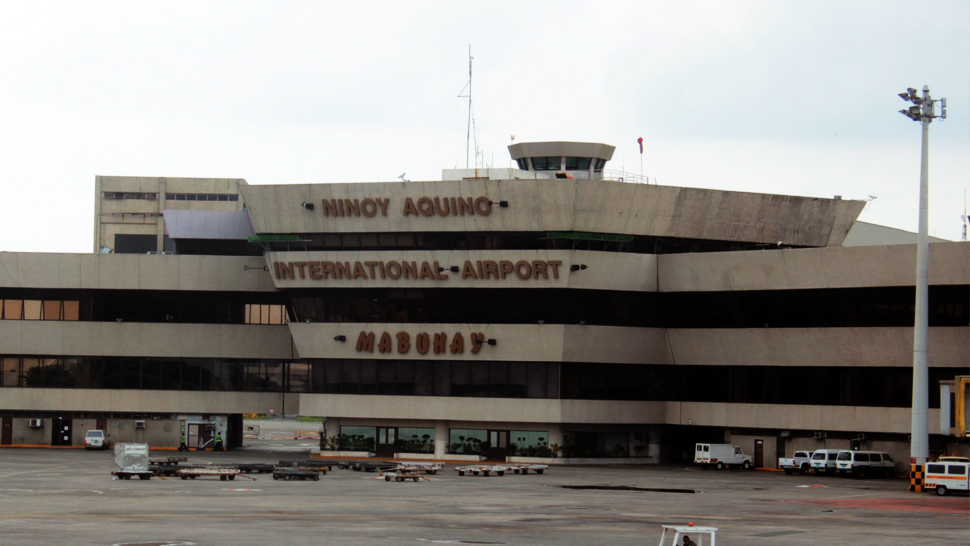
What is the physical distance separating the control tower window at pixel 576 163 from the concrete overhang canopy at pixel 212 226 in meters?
26.3

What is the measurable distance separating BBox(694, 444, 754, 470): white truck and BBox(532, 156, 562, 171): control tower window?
26075 mm

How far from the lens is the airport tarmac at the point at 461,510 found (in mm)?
39031

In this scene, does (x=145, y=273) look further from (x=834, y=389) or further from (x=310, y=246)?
(x=834, y=389)

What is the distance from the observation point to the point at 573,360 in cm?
8800

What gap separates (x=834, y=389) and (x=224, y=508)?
48963 millimetres

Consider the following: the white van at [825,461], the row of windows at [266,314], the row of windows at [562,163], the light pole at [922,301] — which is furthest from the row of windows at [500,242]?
the light pole at [922,301]

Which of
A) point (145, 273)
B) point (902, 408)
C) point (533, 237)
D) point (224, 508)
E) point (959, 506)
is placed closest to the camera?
point (224, 508)

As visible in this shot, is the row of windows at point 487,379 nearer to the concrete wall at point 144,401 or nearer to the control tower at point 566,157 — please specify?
the concrete wall at point 144,401

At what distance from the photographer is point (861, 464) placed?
3142 inches

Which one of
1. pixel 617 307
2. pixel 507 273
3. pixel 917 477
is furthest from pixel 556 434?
pixel 917 477

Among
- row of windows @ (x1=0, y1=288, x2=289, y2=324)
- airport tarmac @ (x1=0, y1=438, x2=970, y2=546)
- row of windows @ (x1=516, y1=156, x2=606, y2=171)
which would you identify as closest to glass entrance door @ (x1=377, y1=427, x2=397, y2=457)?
row of windows @ (x1=0, y1=288, x2=289, y2=324)

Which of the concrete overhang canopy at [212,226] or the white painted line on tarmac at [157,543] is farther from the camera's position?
the concrete overhang canopy at [212,226]

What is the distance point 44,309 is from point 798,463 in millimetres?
59308

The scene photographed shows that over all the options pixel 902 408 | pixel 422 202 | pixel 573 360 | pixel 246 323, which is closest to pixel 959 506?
pixel 902 408
